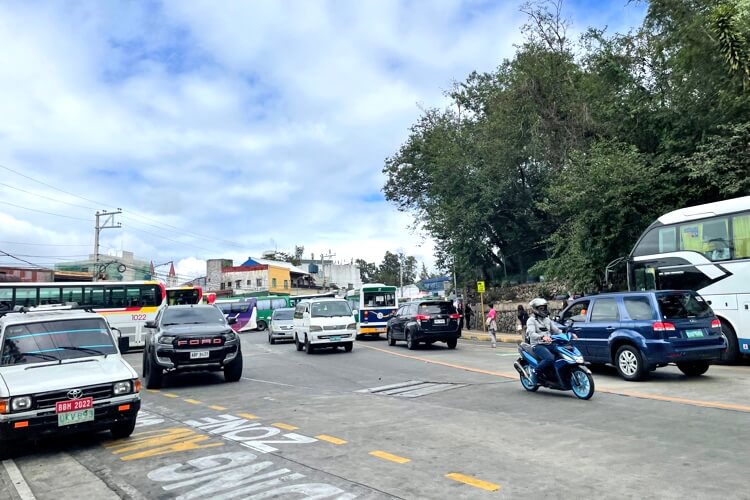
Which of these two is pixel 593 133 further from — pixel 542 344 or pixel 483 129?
pixel 542 344

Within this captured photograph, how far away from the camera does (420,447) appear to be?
6.71 meters

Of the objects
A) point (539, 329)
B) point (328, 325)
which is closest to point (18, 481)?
point (539, 329)

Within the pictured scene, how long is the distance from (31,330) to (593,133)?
2684 cm

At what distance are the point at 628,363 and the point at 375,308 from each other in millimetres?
18852

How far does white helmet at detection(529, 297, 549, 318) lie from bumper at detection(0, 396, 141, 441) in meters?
6.44

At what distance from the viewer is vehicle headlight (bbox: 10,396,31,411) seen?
662 centimetres

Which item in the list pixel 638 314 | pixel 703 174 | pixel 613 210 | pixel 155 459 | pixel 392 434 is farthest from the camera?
pixel 613 210

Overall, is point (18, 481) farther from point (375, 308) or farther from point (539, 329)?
point (375, 308)

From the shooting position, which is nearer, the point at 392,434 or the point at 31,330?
the point at 392,434


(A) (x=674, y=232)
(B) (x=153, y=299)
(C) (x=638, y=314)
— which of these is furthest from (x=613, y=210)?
(B) (x=153, y=299)

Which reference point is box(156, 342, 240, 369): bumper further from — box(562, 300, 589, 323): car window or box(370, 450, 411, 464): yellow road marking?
box(562, 300, 589, 323): car window

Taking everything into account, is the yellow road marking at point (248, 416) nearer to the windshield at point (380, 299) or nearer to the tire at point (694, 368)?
the tire at point (694, 368)

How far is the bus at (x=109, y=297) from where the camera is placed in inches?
1033

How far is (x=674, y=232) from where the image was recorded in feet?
51.8
